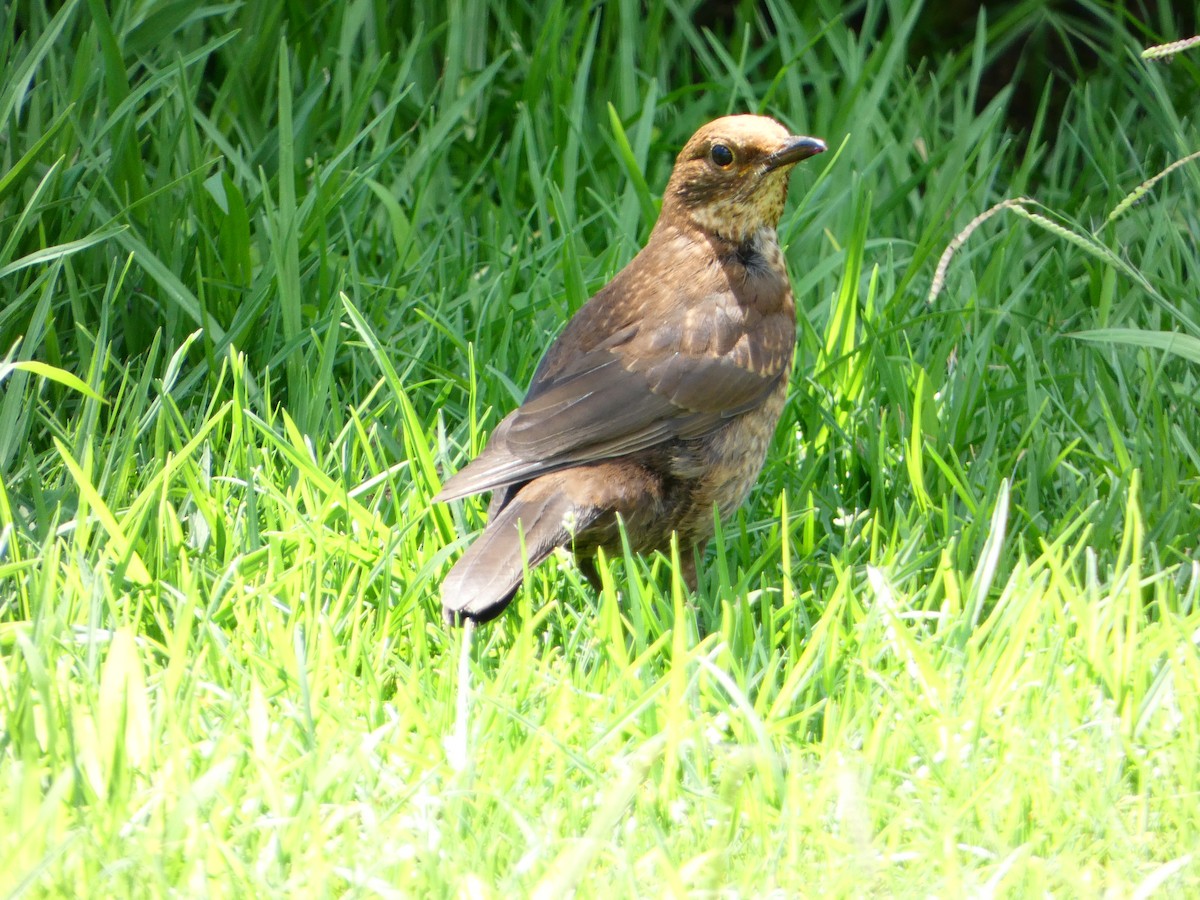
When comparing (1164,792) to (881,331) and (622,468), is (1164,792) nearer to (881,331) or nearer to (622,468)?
(622,468)

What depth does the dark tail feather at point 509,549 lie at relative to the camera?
321cm

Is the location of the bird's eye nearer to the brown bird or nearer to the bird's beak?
the brown bird

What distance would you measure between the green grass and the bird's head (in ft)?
1.54

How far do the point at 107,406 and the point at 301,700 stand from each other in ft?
5.78

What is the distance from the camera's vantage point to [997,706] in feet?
10.0

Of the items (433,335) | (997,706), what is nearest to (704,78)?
(433,335)

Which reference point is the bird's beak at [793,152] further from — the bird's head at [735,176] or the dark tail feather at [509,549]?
the dark tail feather at [509,549]

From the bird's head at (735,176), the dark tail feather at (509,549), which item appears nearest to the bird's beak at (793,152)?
the bird's head at (735,176)

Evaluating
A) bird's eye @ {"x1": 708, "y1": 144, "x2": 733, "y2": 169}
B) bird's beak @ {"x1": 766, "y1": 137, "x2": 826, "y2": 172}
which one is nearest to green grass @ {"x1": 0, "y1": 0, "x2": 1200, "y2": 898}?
bird's beak @ {"x1": 766, "y1": 137, "x2": 826, "y2": 172}

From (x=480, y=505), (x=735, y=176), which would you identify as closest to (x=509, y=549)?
(x=480, y=505)

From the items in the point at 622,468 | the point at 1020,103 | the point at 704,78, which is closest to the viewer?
the point at 622,468

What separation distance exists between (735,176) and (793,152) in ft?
0.67

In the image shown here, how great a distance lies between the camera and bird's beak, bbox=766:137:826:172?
12.8 ft

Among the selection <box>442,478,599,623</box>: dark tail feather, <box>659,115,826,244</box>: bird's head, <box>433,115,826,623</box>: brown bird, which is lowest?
<box>442,478,599,623</box>: dark tail feather
